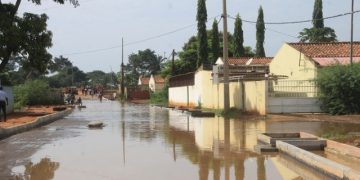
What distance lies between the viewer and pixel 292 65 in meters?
36.8

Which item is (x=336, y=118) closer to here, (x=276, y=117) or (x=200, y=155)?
(x=276, y=117)

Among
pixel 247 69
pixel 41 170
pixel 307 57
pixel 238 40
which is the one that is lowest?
pixel 41 170

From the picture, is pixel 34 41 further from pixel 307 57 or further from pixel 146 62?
pixel 146 62

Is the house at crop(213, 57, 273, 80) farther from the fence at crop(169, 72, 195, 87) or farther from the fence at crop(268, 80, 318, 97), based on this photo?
the fence at crop(169, 72, 195, 87)

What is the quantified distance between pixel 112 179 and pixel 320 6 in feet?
167

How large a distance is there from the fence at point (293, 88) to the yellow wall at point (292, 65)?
6.63 feet

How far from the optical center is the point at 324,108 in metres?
29.6

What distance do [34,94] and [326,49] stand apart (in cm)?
2497

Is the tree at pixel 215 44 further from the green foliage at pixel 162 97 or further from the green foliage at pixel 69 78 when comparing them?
the green foliage at pixel 69 78

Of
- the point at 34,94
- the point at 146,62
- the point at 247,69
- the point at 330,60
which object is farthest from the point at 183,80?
the point at 146,62

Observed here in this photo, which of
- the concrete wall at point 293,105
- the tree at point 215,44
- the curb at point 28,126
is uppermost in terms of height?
the tree at point 215,44

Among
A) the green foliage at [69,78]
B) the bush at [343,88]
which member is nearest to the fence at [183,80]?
the bush at [343,88]

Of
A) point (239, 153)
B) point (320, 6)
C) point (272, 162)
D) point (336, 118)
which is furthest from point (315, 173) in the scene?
point (320, 6)

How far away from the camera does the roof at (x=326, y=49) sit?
36.1 metres
